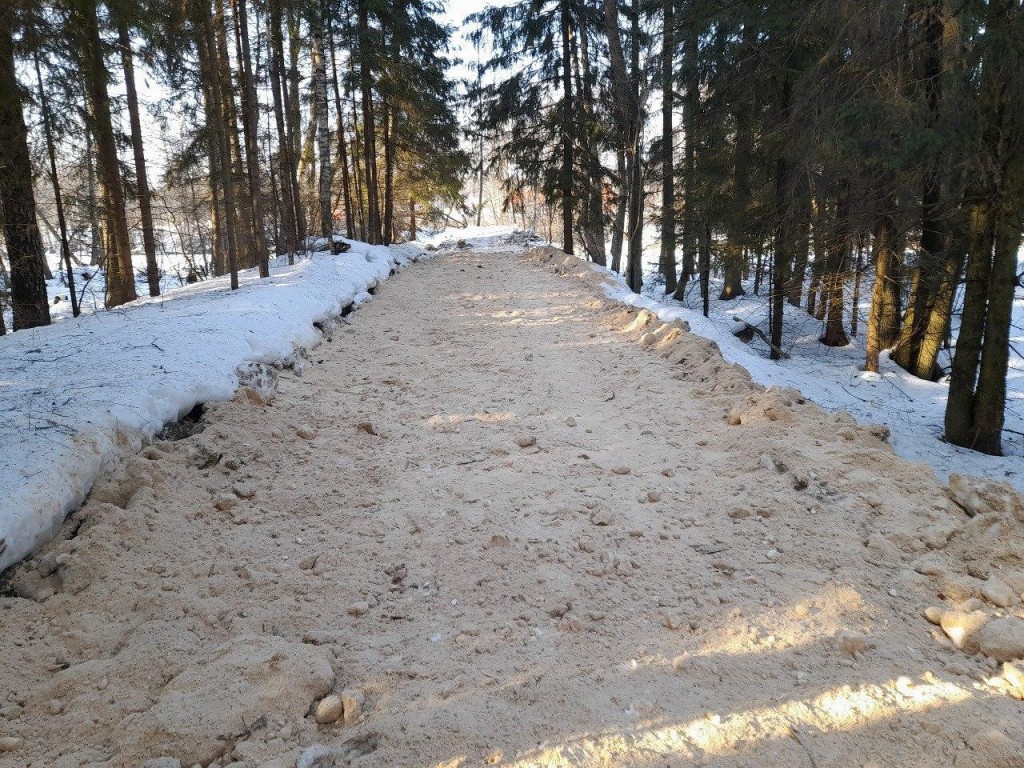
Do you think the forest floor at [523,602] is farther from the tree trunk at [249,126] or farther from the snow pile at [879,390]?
the tree trunk at [249,126]

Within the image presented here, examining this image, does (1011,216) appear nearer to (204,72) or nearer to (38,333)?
(38,333)

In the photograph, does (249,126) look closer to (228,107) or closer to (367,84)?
(228,107)

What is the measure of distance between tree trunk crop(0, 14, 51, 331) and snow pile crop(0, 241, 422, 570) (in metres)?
1.45

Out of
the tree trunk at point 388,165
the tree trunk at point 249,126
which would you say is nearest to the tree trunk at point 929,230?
the tree trunk at point 249,126

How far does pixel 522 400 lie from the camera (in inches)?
222

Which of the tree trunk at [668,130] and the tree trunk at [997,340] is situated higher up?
the tree trunk at [668,130]

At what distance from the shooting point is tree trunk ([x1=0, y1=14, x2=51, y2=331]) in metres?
7.11

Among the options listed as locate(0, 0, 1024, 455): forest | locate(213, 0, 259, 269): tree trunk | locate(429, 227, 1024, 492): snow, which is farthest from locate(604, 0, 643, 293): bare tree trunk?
locate(213, 0, 259, 269): tree trunk

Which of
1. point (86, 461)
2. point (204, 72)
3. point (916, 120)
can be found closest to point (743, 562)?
point (86, 461)

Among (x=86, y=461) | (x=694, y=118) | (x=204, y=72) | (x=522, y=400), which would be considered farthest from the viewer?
(x=694, y=118)

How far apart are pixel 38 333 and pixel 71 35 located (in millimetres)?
3815

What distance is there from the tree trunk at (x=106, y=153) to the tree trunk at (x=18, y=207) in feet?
3.67

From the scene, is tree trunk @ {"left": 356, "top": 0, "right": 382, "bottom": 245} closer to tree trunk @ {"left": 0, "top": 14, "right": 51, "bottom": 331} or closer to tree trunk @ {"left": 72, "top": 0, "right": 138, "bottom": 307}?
tree trunk @ {"left": 72, "top": 0, "right": 138, "bottom": 307}

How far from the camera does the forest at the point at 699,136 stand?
20.5 ft
